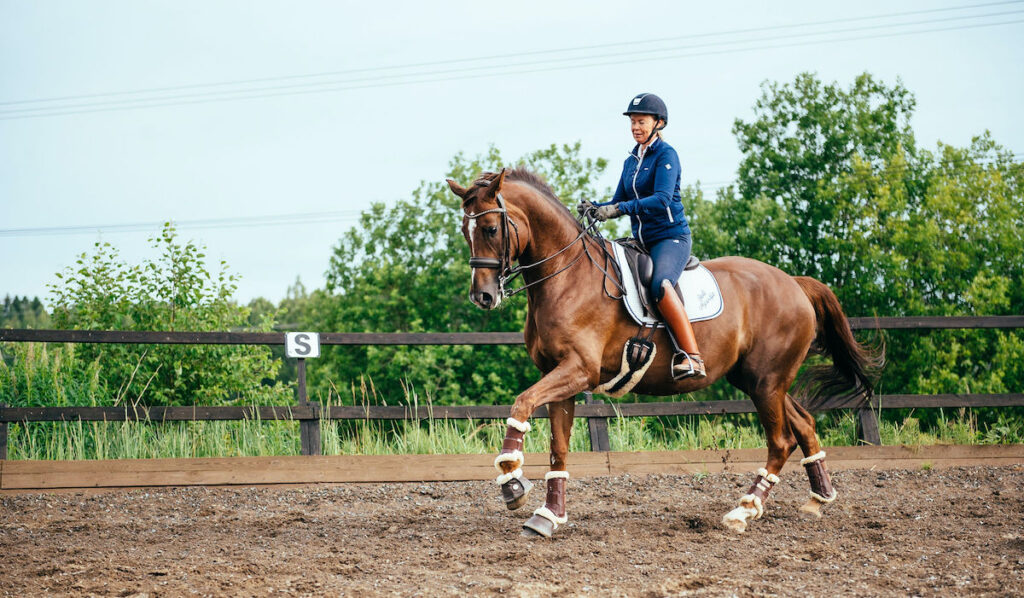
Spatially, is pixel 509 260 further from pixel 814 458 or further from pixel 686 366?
pixel 814 458

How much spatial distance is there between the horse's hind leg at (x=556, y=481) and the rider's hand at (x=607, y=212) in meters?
1.23

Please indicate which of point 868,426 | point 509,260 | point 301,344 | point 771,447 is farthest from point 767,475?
point 301,344

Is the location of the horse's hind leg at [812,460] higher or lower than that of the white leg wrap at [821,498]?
higher

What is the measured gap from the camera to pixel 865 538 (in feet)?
16.6

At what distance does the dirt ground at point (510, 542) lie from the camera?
A: 157 inches

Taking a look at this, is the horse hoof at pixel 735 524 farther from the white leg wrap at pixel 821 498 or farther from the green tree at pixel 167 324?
the green tree at pixel 167 324

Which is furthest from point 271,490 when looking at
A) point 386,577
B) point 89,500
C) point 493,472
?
point 386,577

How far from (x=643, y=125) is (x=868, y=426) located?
481cm

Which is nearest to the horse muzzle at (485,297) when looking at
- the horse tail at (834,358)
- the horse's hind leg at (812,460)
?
the horse's hind leg at (812,460)

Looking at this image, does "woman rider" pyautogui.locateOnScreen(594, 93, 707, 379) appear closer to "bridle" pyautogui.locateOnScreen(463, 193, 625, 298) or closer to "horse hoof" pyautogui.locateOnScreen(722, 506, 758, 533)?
"bridle" pyautogui.locateOnScreen(463, 193, 625, 298)

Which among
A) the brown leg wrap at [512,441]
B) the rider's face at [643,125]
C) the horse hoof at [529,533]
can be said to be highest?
the rider's face at [643,125]

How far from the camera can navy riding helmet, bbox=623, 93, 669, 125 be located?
18.3 ft

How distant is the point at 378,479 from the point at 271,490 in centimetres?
92

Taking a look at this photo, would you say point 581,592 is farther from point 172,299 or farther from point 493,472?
point 172,299
